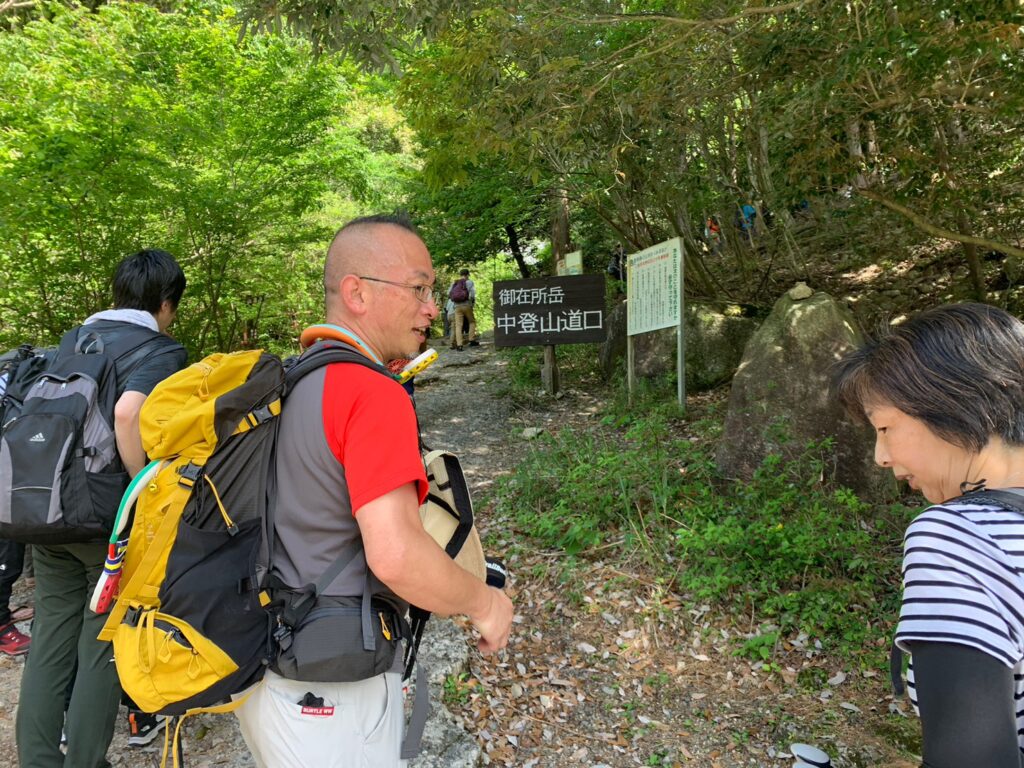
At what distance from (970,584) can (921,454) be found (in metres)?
0.29

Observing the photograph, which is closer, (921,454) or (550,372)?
(921,454)

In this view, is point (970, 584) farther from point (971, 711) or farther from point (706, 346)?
point (706, 346)

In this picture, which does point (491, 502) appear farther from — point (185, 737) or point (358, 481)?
point (358, 481)

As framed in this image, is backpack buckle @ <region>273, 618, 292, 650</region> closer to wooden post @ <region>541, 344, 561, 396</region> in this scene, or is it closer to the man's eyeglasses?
the man's eyeglasses

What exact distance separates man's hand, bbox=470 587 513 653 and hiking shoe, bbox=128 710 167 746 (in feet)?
7.88

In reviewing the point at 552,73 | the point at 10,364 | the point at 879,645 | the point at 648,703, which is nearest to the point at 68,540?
the point at 10,364

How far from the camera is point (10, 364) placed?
2.74m

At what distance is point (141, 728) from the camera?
3.05 m

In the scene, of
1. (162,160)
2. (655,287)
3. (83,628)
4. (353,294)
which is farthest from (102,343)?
(655,287)

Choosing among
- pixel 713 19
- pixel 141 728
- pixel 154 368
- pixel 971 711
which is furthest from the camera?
pixel 713 19

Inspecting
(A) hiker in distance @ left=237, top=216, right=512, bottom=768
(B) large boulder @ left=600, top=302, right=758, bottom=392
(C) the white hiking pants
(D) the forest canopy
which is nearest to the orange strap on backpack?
(A) hiker in distance @ left=237, top=216, right=512, bottom=768

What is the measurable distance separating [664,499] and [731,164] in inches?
179

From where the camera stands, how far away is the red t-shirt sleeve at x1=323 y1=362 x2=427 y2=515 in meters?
1.36

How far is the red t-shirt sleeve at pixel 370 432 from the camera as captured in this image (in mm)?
1362
